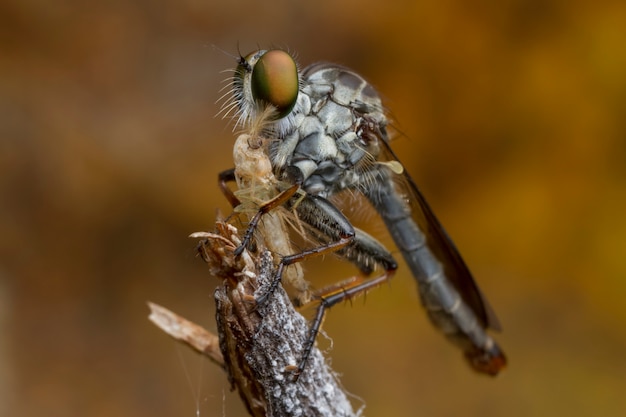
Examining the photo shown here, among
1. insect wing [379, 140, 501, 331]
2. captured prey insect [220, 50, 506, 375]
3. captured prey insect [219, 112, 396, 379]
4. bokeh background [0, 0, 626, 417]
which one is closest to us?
captured prey insect [219, 112, 396, 379]

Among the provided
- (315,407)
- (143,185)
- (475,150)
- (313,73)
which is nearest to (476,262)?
(475,150)

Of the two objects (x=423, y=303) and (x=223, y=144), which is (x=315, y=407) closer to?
(x=423, y=303)

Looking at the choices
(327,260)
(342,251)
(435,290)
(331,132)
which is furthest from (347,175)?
(327,260)

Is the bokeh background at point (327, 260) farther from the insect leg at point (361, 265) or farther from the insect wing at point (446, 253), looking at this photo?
the insect leg at point (361, 265)

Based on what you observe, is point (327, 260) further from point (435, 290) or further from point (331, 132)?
point (331, 132)

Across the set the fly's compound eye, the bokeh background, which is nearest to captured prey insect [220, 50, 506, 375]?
the fly's compound eye

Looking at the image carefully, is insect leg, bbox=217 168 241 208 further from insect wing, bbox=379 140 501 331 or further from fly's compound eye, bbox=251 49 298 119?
insect wing, bbox=379 140 501 331

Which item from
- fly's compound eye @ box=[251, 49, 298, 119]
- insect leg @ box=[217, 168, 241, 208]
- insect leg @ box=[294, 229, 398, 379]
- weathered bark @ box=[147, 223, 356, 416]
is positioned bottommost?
weathered bark @ box=[147, 223, 356, 416]

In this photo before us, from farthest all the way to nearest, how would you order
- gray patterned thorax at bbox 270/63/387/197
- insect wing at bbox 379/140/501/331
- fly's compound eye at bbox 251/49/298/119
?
insect wing at bbox 379/140/501/331 → gray patterned thorax at bbox 270/63/387/197 → fly's compound eye at bbox 251/49/298/119

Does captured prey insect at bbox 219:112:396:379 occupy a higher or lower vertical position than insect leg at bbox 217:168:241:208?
lower

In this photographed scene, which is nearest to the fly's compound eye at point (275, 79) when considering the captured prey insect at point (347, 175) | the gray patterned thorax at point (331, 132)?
the captured prey insect at point (347, 175)
